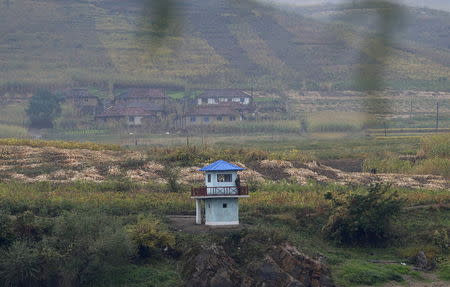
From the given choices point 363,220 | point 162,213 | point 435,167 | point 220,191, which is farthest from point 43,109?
point 363,220

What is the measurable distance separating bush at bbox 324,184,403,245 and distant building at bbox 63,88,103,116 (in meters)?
49.0

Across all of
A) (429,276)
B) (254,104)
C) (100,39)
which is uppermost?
(100,39)

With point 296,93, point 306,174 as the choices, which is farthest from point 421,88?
point 306,174

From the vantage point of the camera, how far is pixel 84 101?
85.5 m

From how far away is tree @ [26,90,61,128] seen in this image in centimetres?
7806

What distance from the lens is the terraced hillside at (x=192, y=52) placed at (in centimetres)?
8638

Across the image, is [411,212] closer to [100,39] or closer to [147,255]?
[147,255]

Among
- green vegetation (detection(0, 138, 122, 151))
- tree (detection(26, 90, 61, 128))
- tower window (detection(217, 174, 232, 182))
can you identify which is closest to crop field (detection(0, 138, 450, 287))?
green vegetation (detection(0, 138, 122, 151))

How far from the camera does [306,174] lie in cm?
5003

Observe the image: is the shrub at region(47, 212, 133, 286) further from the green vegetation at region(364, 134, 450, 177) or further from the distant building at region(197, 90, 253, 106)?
the distant building at region(197, 90, 253, 106)

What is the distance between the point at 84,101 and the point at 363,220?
169ft

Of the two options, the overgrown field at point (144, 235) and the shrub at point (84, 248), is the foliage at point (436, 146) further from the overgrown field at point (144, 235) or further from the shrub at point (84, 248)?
the shrub at point (84, 248)

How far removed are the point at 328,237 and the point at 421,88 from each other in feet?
166

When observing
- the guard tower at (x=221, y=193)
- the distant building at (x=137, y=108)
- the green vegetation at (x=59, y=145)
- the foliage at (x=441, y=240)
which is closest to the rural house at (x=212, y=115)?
the distant building at (x=137, y=108)
